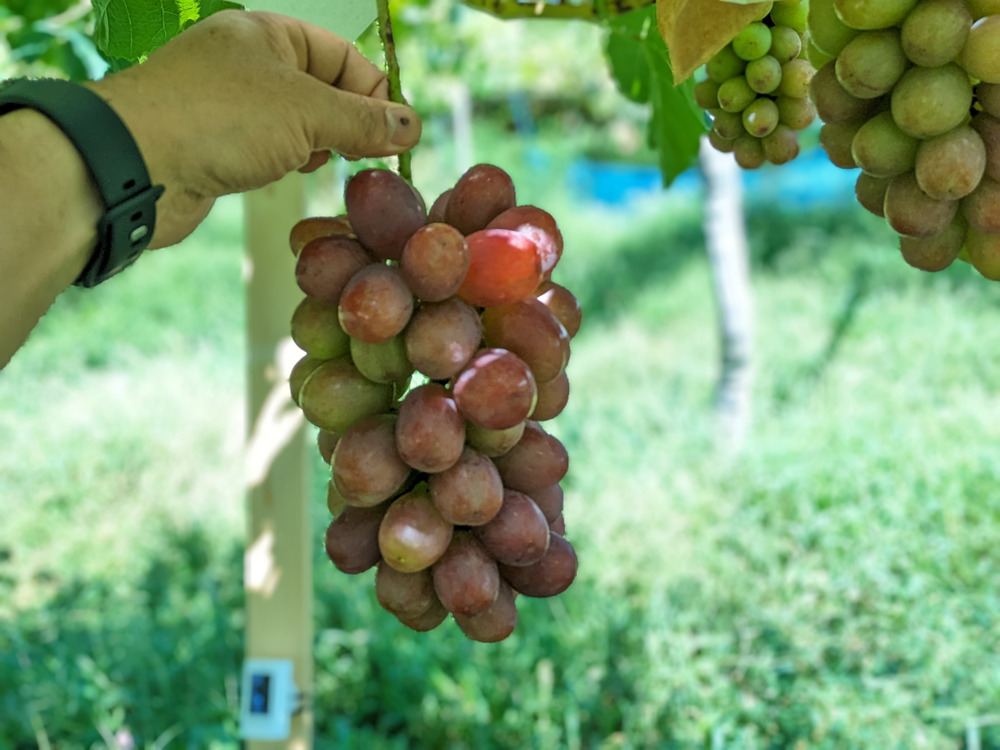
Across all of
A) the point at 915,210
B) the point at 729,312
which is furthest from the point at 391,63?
the point at 729,312

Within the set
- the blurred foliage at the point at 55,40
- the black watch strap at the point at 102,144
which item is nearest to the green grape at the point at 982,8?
the black watch strap at the point at 102,144

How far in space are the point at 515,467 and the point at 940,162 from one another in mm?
431

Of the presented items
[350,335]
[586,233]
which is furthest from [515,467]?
[586,233]

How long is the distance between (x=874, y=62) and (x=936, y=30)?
5 cm

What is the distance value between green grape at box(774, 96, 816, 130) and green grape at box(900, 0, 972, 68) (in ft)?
1.23

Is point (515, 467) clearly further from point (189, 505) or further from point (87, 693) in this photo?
point (189, 505)

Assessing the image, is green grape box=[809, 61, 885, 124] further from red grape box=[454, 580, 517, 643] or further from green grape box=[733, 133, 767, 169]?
red grape box=[454, 580, 517, 643]

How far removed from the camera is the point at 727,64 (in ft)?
3.67

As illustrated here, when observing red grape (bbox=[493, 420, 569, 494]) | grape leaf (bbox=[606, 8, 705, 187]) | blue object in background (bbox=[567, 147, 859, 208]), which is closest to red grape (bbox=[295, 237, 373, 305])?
red grape (bbox=[493, 420, 569, 494])

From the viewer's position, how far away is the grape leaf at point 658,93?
142 cm

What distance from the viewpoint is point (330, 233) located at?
35.5 inches

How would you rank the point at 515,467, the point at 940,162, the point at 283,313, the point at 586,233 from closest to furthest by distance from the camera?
the point at 940,162, the point at 515,467, the point at 283,313, the point at 586,233

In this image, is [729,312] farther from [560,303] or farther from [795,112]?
[560,303]

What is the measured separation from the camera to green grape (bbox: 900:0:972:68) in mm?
707
